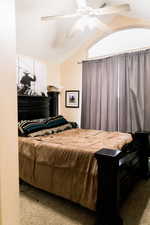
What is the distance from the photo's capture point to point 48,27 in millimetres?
3178

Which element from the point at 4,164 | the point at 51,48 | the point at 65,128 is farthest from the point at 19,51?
the point at 4,164

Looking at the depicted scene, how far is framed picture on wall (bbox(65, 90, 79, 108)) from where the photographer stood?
14.6 feet

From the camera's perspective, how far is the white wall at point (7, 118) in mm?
722

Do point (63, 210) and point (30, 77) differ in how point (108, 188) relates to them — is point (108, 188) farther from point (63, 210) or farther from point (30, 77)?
point (30, 77)

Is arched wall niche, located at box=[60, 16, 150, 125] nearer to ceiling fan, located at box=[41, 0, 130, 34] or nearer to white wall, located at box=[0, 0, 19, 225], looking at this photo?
ceiling fan, located at box=[41, 0, 130, 34]

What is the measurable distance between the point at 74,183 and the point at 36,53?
3.08 m

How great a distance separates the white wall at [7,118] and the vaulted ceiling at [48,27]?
2.08 m

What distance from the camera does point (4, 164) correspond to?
74 cm

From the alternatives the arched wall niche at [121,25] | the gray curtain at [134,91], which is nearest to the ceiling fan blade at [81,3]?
the arched wall niche at [121,25]

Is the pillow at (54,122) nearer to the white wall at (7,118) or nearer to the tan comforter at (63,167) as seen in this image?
the tan comforter at (63,167)

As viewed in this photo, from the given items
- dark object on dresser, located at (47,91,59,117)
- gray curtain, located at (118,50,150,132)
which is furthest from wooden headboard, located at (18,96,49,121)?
gray curtain, located at (118,50,150,132)

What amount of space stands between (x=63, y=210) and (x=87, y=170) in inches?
24.5

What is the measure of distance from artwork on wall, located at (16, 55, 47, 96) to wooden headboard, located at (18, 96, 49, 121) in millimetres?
219

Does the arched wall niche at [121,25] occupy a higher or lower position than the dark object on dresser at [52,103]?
higher
